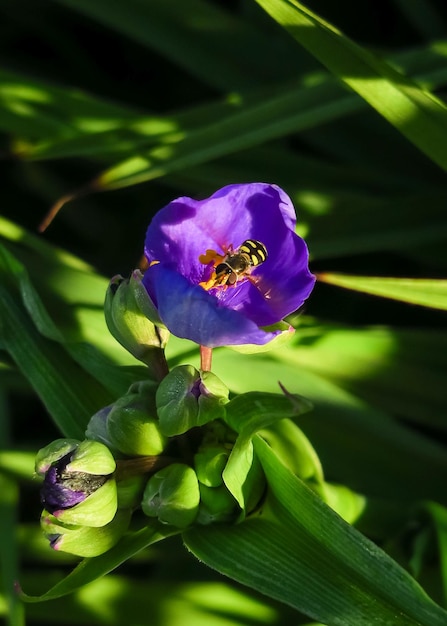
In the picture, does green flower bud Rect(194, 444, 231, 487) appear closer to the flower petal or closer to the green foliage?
the green foliage

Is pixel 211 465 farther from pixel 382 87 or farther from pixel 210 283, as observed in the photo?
pixel 382 87

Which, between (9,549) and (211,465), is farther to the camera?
(9,549)

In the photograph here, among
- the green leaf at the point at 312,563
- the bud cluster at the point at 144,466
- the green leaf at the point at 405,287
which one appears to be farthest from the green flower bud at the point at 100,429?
the green leaf at the point at 405,287

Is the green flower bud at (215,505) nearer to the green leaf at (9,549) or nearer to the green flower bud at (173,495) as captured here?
the green flower bud at (173,495)

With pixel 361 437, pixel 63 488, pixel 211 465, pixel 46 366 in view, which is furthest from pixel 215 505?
pixel 361 437

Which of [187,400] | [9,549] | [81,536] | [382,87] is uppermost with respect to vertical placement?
[382,87]

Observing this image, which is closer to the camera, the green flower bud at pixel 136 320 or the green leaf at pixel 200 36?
the green flower bud at pixel 136 320
